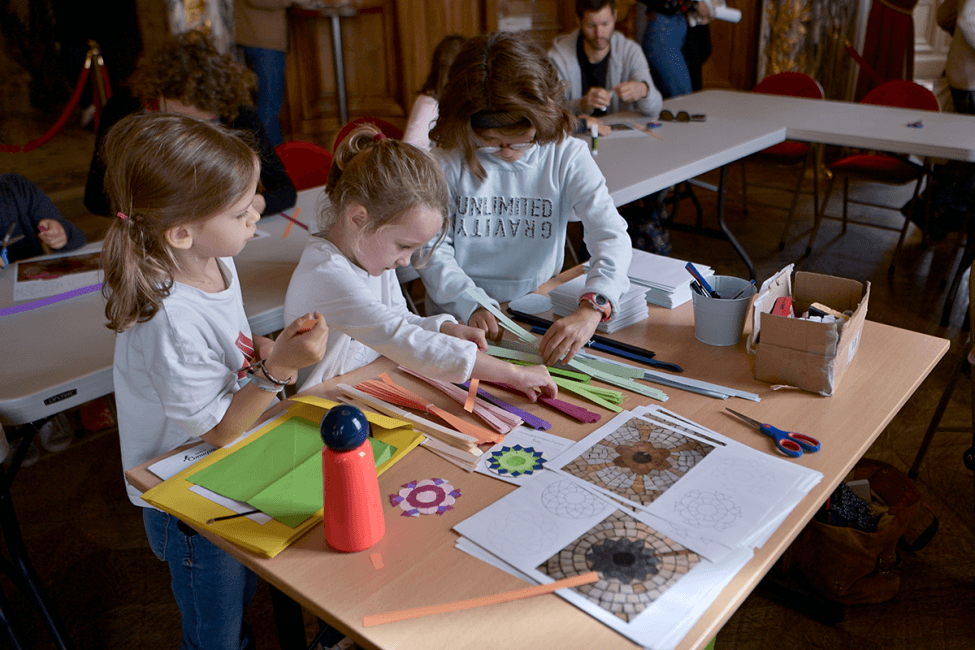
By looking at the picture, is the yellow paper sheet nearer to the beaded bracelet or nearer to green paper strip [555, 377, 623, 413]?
Result: the beaded bracelet

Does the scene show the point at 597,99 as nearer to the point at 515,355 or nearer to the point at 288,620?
the point at 515,355

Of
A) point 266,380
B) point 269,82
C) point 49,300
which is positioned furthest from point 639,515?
point 269,82

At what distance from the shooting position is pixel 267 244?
2129mm

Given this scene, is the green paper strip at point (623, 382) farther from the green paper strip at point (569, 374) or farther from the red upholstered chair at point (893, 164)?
the red upholstered chair at point (893, 164)

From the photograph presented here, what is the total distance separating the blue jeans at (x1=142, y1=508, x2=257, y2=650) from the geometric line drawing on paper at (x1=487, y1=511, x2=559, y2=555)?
1.76ft

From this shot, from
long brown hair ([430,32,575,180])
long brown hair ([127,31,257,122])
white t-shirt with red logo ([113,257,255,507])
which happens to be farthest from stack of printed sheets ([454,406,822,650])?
long brown hair ([127,31,257,122])

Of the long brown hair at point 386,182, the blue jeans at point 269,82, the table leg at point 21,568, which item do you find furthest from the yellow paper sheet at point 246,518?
the blue jeans at point 269,82

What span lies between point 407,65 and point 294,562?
4991 millimetres

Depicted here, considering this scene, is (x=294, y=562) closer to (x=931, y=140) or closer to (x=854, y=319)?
(x=854, y=319)

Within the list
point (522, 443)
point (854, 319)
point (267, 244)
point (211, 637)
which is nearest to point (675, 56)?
point (267, 244)

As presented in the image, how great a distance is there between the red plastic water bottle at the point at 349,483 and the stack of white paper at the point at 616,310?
73cm

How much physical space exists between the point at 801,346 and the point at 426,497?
0.67 m

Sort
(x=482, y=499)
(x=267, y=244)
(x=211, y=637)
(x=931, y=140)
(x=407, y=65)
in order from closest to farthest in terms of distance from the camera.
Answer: (x=482, y=499), (x=211, y=637), (x=267, y=244), (x=931, y=140), (x=407, y=65)

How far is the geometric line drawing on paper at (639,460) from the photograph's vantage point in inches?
42.2
